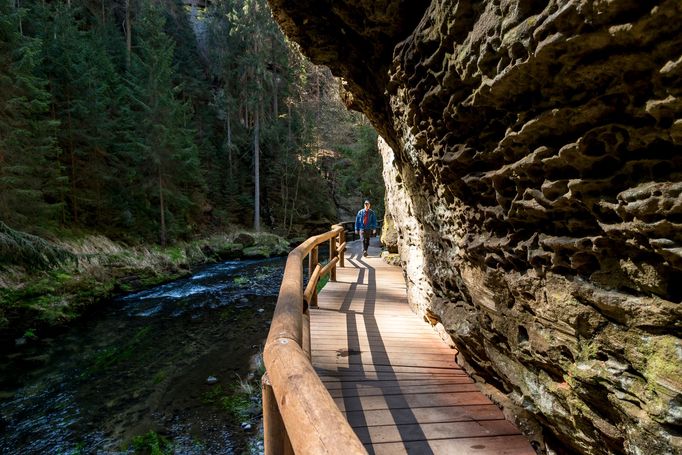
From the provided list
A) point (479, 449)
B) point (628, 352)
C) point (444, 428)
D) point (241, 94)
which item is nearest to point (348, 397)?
point (444, 428)

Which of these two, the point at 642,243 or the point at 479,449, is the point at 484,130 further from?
the point at 479,449

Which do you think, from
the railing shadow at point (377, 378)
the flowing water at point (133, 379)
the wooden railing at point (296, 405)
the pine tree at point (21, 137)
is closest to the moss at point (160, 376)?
the flowing water at point (133, 379)

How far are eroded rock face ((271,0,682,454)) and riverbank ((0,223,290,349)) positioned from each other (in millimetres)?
8663

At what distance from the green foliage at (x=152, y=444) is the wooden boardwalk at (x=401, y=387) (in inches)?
90.5

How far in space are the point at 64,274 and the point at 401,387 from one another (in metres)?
11.5

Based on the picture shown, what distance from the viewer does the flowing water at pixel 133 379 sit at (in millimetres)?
4930

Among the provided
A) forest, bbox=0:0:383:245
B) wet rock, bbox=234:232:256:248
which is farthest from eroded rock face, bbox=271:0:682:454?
wet rock, bbox=234:232:256:248

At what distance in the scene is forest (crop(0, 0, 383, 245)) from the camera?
12.9 m

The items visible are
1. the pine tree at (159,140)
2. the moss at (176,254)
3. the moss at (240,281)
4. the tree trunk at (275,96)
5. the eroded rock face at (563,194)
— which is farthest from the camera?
the tree trunk at (275,96)

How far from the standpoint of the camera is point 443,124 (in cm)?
319

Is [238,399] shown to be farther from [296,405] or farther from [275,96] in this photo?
[275,96]

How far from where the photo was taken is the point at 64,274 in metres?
11.0

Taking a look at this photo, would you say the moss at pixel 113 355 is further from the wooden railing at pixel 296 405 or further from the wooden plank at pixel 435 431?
the wooden railing at pixel 296 405

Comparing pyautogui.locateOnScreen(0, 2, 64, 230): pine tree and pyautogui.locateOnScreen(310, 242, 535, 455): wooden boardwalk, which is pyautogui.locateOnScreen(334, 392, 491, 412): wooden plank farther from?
pyautogui.locateOnScreen(0, 2, 64, 230): pine tree
